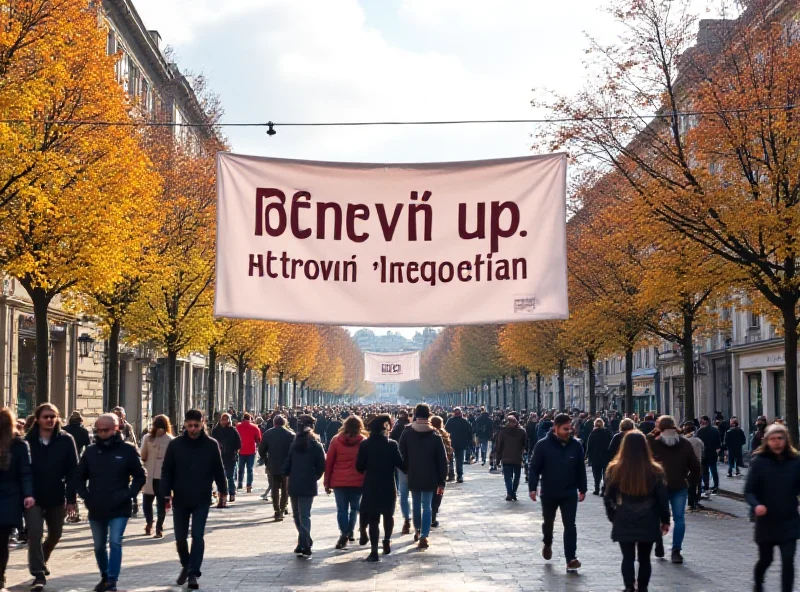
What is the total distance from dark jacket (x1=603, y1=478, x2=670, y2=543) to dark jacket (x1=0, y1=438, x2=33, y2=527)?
5.98m

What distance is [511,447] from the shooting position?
2461 cm

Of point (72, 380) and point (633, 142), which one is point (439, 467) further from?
point (72, 380)

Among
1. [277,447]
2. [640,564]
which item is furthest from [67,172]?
[640,564]

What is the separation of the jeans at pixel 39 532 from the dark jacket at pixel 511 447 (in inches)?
514

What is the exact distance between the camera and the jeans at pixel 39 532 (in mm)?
11953

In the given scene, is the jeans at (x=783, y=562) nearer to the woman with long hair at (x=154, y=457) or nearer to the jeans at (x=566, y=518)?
the jeans at (x=566, y=518)

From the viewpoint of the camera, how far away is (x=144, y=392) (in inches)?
1997

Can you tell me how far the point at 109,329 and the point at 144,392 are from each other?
1936 centimetres

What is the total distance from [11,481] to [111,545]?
1222 millimetres

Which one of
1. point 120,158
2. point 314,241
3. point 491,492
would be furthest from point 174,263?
point 314,241

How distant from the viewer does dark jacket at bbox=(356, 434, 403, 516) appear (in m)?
14.8

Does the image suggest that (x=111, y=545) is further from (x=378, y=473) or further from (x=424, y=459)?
(x=424, y=459)

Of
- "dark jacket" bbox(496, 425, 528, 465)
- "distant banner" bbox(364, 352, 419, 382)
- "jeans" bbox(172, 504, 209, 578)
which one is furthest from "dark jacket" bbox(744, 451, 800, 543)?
"distant banner" bbox(364, 352, 419, 382)

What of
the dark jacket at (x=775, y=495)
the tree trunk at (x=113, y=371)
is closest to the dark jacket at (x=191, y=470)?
the dark jacket at (x=775, y=495)
